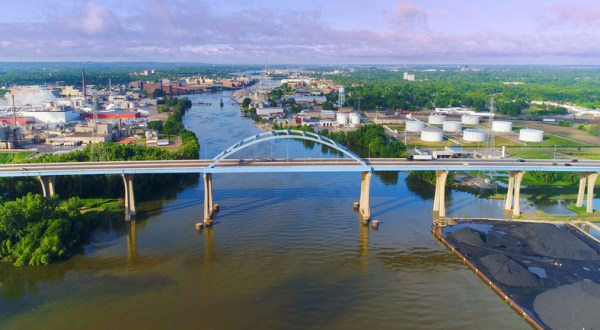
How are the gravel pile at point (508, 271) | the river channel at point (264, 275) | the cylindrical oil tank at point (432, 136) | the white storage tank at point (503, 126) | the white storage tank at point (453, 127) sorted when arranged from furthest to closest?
the white storage tank at point (503, 126) < the white storage tank at point (453, 127) < the cylindrical oil tank at point (432, 136) < the gravel pile at point (508, 271) < the river channel at point (264, 275)

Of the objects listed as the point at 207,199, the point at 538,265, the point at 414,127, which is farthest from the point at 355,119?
the point at 538,265

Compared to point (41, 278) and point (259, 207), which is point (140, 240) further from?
point (259, 207)

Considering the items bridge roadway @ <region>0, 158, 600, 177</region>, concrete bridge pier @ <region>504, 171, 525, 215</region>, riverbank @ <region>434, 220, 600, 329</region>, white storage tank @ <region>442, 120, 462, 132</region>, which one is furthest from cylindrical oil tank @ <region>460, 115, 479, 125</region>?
riverbank @ <region>434, 220, 600, 329</region>

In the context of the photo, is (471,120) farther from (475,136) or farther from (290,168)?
(290,168)

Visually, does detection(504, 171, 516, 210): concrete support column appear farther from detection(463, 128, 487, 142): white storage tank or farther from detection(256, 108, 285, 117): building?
detection(256, 108, 285, 117): building

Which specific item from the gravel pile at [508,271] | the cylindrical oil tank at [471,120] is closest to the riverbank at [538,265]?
the gravel pile at [508,271]

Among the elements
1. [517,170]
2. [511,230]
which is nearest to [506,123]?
[517,170]

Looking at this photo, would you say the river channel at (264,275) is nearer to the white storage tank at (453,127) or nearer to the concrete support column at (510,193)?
the concrete support column at (510,193)
